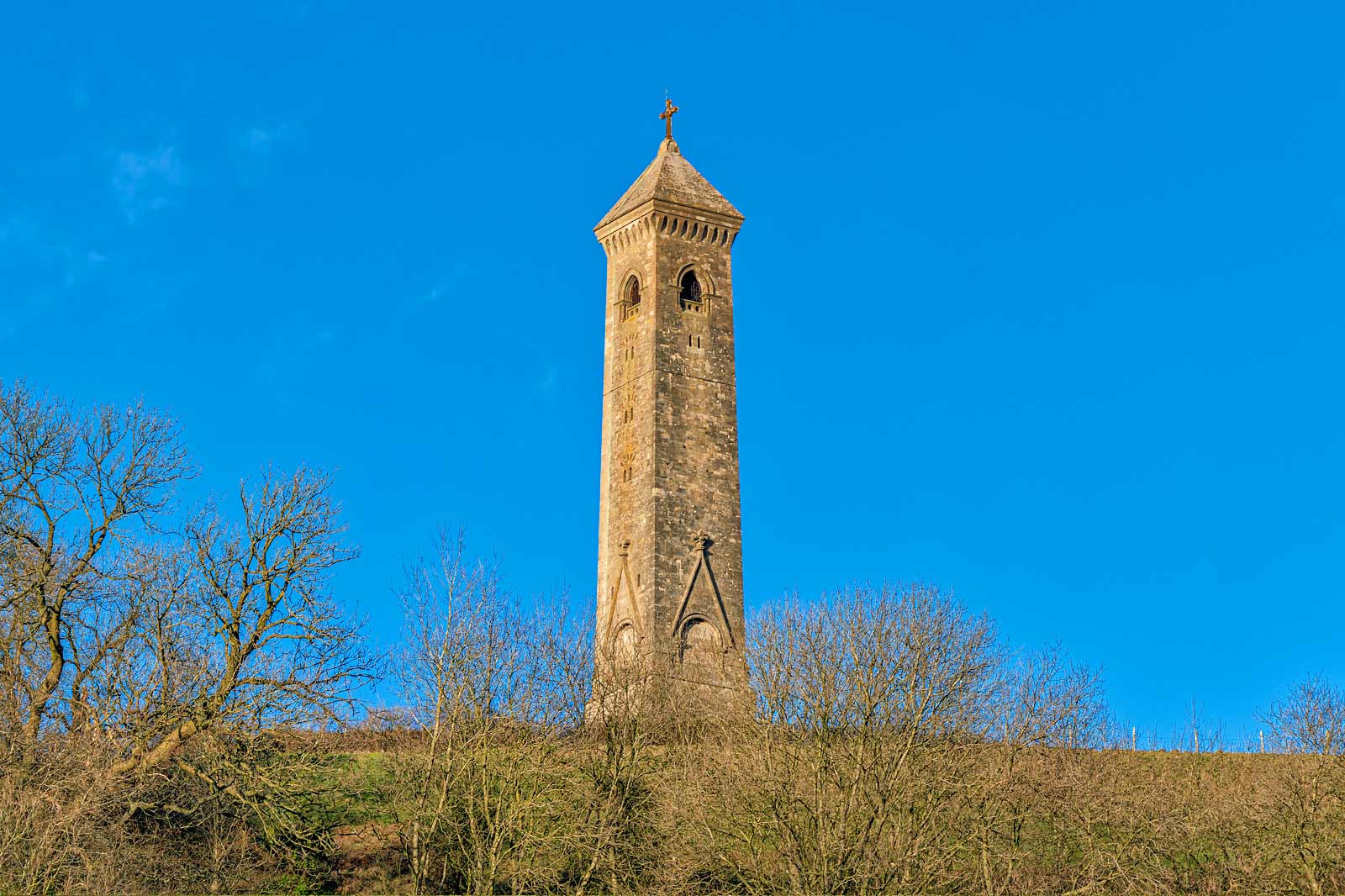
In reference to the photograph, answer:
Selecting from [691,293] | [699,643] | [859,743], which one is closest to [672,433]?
[691,293]

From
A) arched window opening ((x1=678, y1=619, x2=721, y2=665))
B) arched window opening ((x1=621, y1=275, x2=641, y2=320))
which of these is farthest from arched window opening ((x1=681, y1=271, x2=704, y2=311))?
arched window opening ((x1=678, y1=619, x2=721, y2=665))

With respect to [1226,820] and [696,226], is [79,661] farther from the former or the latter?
[696,226]

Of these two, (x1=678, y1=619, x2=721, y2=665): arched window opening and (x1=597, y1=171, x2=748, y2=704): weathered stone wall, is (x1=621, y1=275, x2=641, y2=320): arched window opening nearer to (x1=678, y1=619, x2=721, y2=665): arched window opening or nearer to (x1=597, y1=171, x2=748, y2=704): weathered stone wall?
(x1=597, y1=171, x2=748, y2=704): weathered stone wall

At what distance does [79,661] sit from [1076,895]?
24.4 meters

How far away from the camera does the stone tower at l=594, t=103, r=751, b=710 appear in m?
60.9

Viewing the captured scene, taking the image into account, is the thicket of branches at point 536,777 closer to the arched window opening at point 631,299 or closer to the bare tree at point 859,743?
the bare tree at point 859,743

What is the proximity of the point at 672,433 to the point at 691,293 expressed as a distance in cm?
688

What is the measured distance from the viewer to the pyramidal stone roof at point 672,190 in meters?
67.4

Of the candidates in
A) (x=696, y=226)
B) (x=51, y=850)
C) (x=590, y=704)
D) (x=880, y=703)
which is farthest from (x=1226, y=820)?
(x=696, y=226)

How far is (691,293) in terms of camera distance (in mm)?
67000

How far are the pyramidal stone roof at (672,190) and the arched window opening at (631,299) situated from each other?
3146 mm

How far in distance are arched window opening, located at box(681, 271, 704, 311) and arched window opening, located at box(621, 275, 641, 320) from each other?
73.4 inches

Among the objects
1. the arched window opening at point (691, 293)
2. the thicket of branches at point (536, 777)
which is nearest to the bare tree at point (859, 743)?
the thicket of branches at point (536, 777)

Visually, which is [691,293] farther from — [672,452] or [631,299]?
[672,452]
